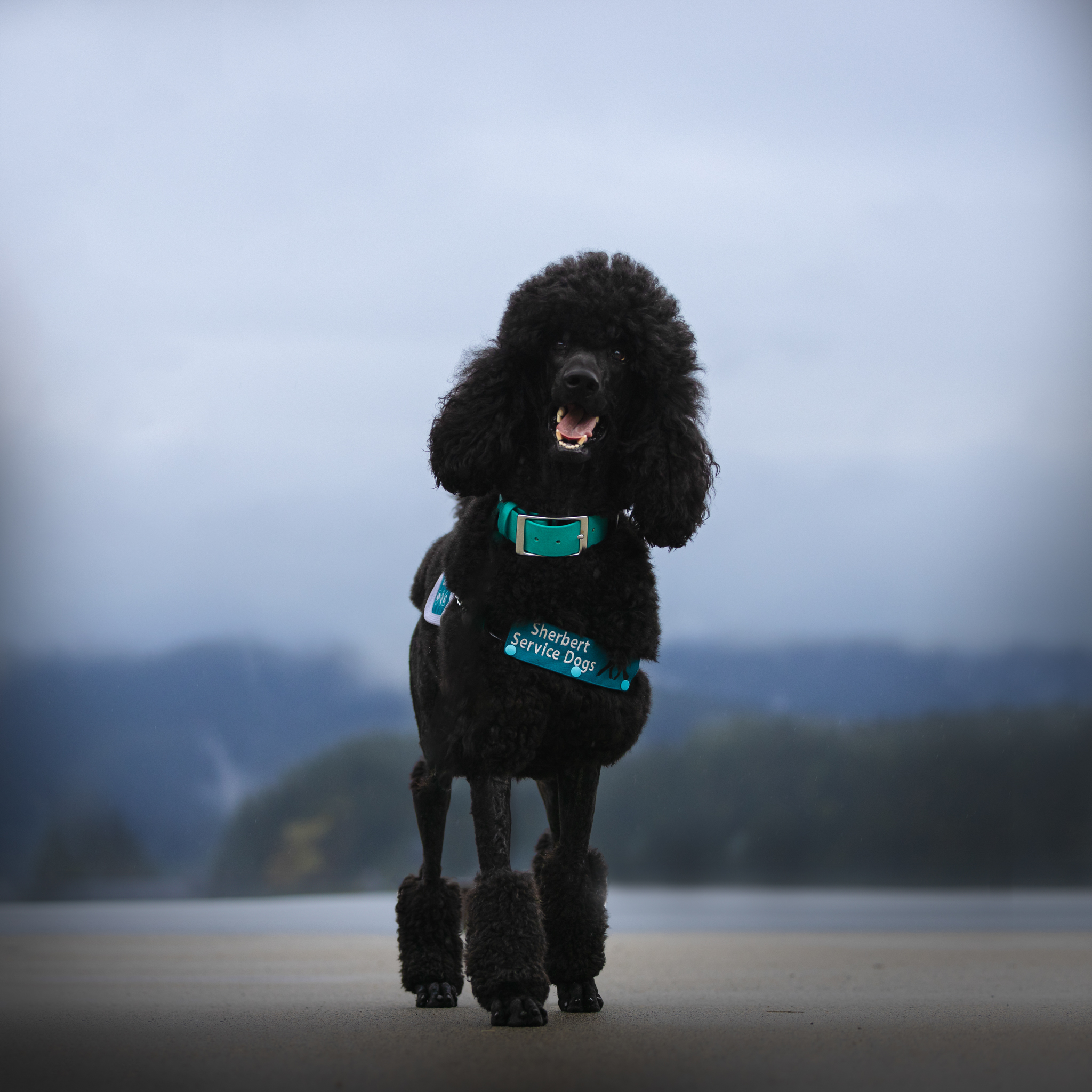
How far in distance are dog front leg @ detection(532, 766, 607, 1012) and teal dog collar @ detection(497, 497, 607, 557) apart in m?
0.73

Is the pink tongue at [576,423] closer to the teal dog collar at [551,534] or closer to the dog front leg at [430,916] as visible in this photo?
the teal dog collar at [551,534]

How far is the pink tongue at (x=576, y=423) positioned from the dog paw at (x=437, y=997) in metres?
2.09

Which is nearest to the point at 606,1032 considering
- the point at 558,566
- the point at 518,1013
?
the point at 518,1013

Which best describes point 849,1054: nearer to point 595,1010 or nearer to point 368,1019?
point 595,1010

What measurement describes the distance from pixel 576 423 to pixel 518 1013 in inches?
68.7

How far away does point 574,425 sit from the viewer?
4379 mm

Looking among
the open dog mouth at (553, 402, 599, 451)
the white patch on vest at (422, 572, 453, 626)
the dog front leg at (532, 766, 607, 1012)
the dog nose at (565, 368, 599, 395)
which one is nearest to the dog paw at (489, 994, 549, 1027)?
the dog front leg at (532, 766, 607, 1012)

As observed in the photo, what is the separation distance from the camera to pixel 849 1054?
379 cm

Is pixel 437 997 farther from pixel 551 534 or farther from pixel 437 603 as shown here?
pixel 551 534

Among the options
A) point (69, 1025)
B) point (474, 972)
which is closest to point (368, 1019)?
point (474, 972)

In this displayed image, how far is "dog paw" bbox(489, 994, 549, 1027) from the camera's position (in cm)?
417

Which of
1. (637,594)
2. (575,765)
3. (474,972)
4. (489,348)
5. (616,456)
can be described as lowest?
(474,972)

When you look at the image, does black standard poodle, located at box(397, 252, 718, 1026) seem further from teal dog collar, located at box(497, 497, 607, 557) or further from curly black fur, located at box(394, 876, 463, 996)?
curly black fur, located at box(394, 876, 463, 996)

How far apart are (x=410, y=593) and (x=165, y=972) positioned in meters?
2.16
